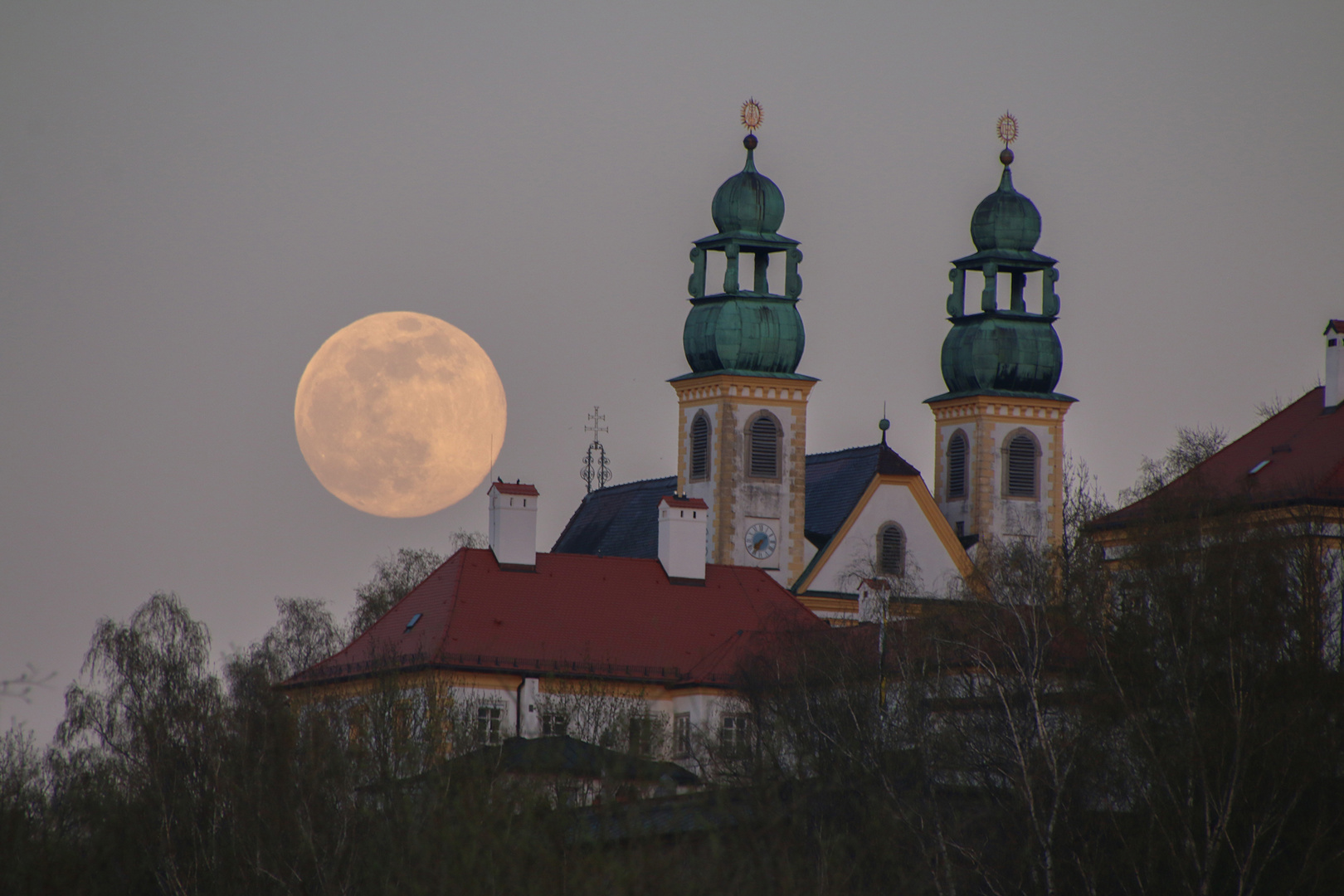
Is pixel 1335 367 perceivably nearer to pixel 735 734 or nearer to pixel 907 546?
pixel 735 734

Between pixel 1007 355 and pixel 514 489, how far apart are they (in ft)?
66.2

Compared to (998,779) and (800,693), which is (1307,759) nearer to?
(998,779)

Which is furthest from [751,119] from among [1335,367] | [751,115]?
[1335,367]

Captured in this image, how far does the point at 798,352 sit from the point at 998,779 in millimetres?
30998

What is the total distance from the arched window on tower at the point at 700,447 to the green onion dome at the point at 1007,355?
7.96 metres

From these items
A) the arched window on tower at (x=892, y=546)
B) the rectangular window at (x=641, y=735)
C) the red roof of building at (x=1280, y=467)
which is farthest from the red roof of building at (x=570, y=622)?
the red roof of building at (x=1280, y=467)

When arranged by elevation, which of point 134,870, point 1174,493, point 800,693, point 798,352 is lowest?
point 134,870

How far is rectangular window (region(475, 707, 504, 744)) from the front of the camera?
A: 50.6 m

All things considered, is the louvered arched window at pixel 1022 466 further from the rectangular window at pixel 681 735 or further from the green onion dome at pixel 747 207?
the rectangular window at pixel 681 735

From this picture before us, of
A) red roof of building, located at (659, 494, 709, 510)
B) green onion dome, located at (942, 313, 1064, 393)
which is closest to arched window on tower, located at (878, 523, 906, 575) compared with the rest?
green onion dome, located at (942, 313, 1064, 393)

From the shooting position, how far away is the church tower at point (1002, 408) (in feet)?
257

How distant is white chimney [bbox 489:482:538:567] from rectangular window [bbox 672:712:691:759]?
5.82 metres

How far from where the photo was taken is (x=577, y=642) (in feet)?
199

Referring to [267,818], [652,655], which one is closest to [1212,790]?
[267,818]
